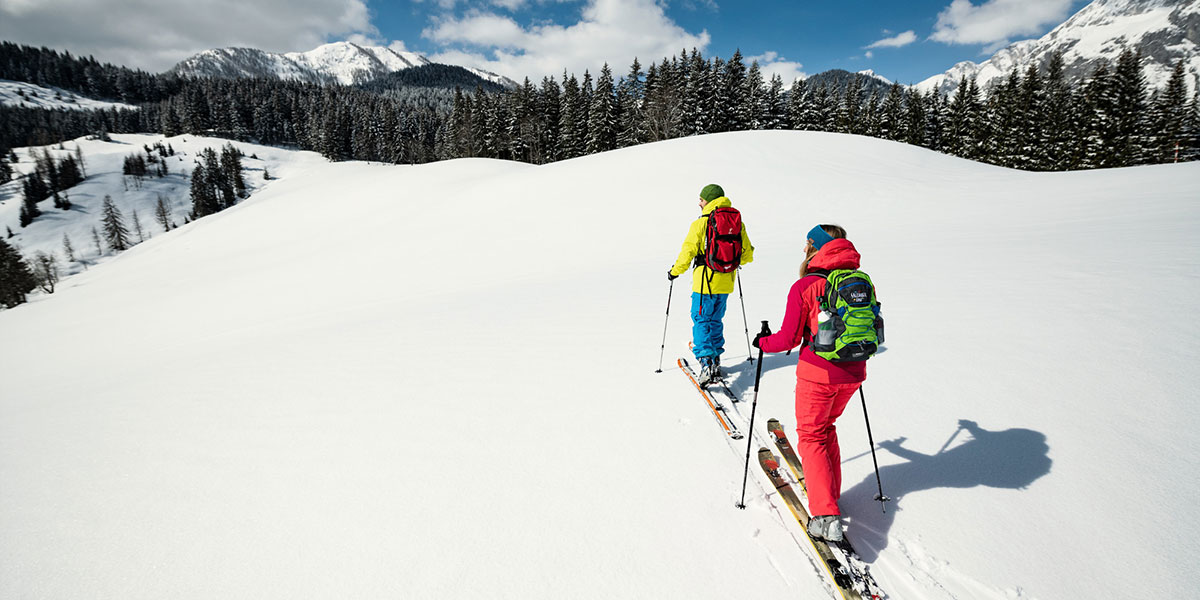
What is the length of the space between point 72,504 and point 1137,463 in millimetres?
8992

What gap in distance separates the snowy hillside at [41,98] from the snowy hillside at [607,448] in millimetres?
248135

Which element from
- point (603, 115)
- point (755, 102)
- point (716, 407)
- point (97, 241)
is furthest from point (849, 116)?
point (97, 241)

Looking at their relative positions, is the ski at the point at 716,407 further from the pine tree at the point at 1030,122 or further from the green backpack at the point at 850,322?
the pine tree at the point at 1030,122

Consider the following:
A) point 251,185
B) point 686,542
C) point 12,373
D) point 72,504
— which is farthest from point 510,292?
point 251,185

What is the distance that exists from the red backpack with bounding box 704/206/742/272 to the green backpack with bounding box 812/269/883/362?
2.29m

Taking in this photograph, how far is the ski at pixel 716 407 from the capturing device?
448 cm

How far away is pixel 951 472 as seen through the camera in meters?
3.70

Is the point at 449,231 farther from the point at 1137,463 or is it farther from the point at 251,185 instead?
the point at 251,185

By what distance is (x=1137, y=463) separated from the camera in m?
3.50

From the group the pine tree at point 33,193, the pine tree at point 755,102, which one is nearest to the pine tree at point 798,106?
the pine tree at point 755,102

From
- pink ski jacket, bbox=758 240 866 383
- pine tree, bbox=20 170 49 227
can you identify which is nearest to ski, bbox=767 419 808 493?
pink ski jacket, bbox=758 240 866 383

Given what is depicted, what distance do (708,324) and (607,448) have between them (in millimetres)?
2229

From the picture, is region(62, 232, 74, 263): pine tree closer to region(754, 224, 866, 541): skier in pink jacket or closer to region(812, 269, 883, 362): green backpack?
region(754, 224, 866, 541): skier in pink jacket

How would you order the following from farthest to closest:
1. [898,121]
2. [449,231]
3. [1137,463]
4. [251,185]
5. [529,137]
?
[251,185] → [529,137] → [898,121] → [449,231] → [1137,463]
